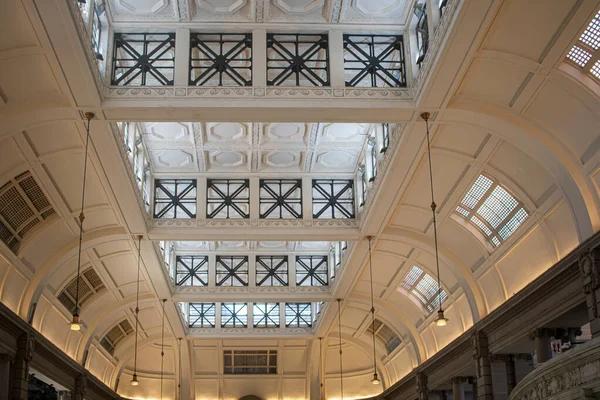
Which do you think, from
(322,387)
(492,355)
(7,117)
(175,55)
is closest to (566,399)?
(492,355)

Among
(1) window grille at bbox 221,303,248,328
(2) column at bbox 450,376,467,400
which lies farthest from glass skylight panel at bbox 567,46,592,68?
(1) window grille at bbox 221,303,248,328

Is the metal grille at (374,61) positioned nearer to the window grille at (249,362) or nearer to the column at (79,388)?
the column at (79,388)

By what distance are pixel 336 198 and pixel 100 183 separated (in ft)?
23.8

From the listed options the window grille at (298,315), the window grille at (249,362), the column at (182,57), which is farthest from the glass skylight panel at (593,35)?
the window grille at (249,362)

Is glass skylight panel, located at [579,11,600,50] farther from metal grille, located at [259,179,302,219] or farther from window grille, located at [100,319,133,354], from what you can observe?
window grille, located at [100,319,133,354]

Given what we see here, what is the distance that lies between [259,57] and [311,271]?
1339 cm

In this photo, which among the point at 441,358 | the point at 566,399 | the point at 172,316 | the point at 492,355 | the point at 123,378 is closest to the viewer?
the point at 566,399

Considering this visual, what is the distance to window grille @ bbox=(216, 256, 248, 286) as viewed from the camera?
27.1m

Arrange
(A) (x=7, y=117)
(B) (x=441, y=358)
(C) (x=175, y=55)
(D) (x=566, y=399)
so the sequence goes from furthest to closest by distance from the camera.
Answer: (B) (x=441, y=358) → (C) (x=175, y=55) → (A) (x=7, y=117) → (D) (x=566, y=399)

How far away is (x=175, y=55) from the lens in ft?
50.3

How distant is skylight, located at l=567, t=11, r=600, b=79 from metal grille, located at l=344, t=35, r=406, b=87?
375 cm

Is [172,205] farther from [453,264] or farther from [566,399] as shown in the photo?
[566,399]

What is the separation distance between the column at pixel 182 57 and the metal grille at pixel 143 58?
14cm

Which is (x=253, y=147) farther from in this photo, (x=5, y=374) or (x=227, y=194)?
(x=5, y=374)
